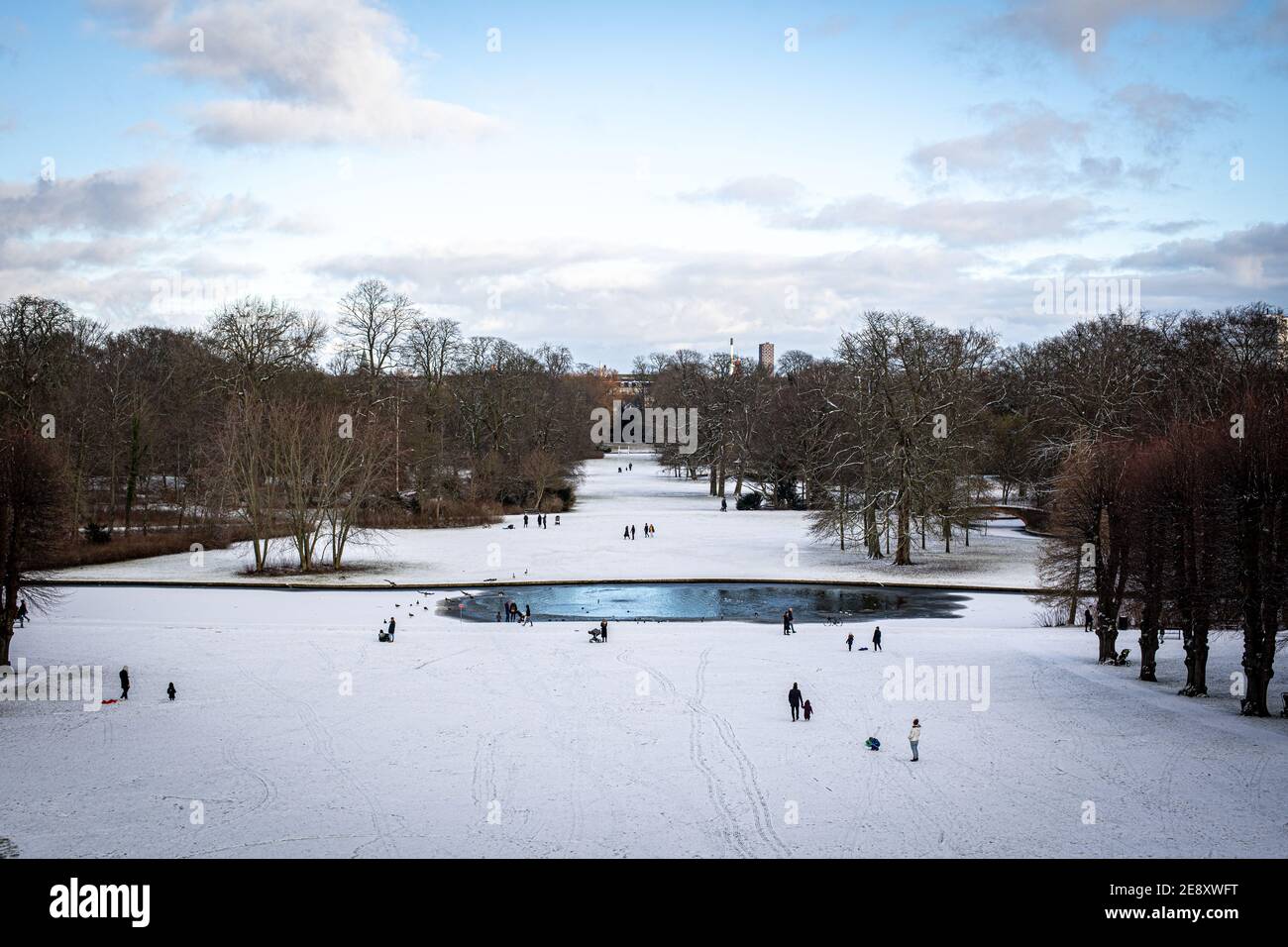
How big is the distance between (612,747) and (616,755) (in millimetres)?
527

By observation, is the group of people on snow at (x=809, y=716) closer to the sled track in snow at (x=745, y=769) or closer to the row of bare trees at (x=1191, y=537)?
the sled track in snow at (x=745, y=769)

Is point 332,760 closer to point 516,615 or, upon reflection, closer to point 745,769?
point 745,769

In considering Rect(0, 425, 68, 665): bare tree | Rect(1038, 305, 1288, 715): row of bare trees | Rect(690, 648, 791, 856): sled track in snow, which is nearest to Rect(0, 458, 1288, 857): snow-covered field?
Rect(690, 648, 791, 856): sled track in snow

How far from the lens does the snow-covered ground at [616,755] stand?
54.4 ft

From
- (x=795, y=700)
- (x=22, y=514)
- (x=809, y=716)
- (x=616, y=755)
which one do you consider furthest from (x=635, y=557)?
(x=616, y=755)

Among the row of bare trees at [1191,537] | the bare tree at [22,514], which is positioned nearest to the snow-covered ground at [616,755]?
the row of bare trees at [1191,537]

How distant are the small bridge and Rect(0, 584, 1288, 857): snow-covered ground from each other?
24016 mm

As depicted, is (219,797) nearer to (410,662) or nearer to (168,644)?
(410,662)

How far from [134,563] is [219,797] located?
3585 cm

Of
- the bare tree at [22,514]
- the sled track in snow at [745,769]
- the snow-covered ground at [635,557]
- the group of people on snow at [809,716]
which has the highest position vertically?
the bare tree at [22,514]

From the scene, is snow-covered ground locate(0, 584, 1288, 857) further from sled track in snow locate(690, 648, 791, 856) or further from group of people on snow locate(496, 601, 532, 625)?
group of people on snow locate(496, 601, 532, 625)

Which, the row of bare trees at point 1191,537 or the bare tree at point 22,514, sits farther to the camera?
the bare tree at point 22,514

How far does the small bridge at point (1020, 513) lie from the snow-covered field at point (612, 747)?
20.7 m
